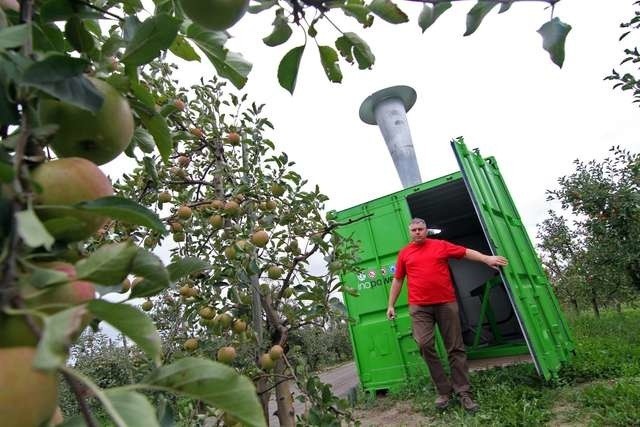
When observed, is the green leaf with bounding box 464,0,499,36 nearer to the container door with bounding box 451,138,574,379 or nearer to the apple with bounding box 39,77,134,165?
the apple with bounding box 39,77,134,165

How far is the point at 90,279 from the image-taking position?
0.42 metres

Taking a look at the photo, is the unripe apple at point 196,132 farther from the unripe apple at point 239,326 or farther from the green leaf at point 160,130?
the green leaf at point 160,130

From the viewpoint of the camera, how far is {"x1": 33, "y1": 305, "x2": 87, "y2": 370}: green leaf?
0.29m

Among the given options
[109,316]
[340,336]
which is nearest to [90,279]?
[109,316]

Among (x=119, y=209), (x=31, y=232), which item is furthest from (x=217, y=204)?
(x=31, y=232)

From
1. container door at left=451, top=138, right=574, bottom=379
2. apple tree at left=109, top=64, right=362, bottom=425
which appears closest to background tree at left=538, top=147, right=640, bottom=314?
container door at left=451, top=138, right=574, bottom=379

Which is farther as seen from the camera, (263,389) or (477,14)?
(263,389)

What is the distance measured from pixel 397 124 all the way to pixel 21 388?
6730mm

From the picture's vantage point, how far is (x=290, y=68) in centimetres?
91

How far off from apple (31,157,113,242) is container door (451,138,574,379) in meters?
3.95

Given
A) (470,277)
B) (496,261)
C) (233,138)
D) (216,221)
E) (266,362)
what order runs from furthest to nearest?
1. (470,277)
2. (496,261)
3. (233,138)
4. (216,221)
5. (266,362)

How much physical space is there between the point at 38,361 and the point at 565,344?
5.69 meters

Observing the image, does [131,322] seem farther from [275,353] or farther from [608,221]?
[608,221]

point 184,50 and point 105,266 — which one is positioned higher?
point 184,50
